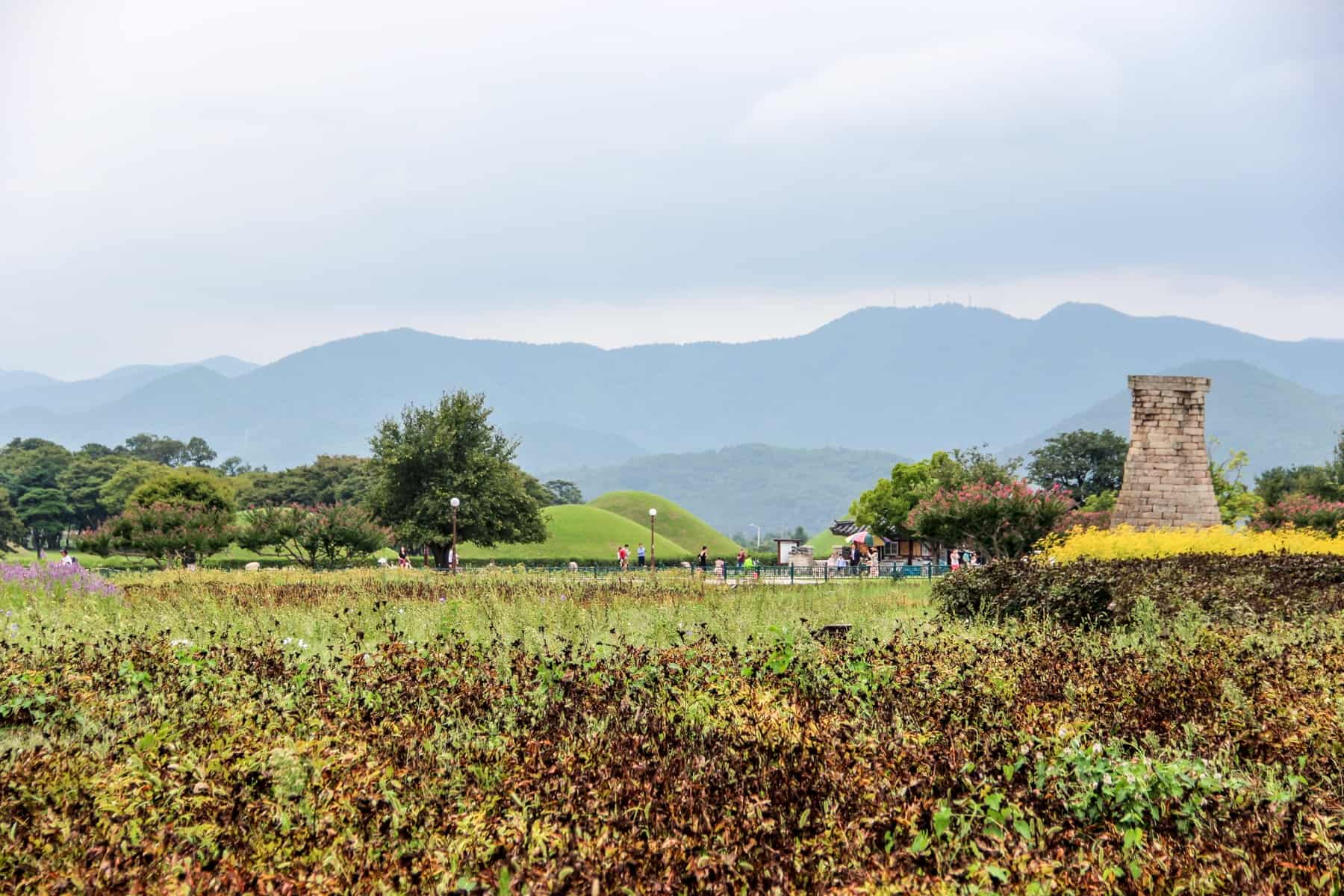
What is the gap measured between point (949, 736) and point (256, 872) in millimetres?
3765

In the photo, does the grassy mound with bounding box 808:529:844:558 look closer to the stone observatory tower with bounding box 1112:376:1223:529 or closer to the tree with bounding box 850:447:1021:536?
the tree with bounding box 850:447:1021:536

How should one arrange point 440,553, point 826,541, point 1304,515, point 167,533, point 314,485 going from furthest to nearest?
point 826,541, point 314,485, point 440,553, point 1304,515, point 167,533

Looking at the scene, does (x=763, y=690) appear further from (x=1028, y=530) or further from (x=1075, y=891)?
(x=1028, y=530)

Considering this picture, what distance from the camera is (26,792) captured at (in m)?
5.46

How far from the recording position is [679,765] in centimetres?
614

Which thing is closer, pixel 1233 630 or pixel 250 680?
pixel 250 680

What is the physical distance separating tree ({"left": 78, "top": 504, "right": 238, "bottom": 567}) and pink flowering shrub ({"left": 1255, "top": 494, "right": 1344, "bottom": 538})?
3285cm

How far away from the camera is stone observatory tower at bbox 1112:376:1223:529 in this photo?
2652 cm

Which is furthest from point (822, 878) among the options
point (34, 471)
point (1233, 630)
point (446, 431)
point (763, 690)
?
point (34, 471)

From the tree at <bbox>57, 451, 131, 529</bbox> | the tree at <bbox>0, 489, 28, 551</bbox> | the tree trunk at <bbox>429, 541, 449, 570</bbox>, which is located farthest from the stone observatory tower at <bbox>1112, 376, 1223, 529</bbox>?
the tree at <bbox>57, 451, 131, 529</bbox>

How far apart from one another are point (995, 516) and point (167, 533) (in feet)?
87.6

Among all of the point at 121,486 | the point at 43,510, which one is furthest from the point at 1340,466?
the point at 43,510

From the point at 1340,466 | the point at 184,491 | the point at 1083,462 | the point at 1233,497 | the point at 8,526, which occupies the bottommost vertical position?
the point at 8,526

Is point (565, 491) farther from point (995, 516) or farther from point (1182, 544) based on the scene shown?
point (1182, 544)
